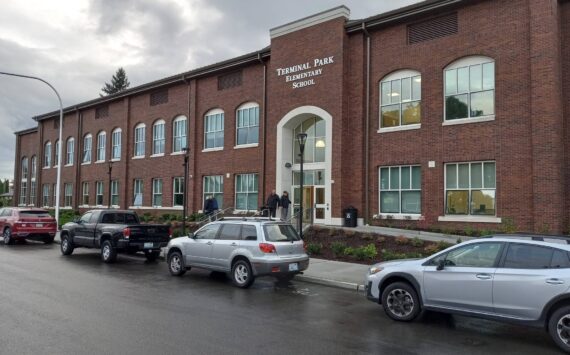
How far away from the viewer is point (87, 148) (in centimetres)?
3897

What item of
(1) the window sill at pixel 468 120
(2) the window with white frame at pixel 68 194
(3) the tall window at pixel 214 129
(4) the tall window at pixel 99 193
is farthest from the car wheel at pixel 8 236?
(2) the window with white frame at pixel 68 194

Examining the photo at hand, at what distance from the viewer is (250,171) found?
2575 centimetres

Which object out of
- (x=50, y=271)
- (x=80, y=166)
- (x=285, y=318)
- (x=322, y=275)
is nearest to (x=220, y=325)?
(x=285, y=318)

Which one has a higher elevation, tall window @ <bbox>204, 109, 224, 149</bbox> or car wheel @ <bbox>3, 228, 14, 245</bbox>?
tall window @ <bbox>204, 109, 224, 149</bbox>

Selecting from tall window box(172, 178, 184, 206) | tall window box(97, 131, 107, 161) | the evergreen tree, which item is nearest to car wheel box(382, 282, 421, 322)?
tall window box(172, 178, 184, 206)

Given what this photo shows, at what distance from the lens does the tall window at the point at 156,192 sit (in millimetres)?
31203

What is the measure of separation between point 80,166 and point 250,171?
20.3 m

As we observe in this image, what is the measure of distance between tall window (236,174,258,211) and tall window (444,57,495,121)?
10.9 metres

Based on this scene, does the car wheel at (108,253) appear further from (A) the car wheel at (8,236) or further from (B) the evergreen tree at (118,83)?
(B) the evergreen tree at (118,83)

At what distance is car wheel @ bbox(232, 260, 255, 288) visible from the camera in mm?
10750

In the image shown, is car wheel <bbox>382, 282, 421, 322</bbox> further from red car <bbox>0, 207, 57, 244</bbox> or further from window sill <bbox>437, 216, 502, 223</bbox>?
red car <bbox>0, 207, 57, 244</bbox>

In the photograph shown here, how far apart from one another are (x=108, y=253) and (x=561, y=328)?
12.6m

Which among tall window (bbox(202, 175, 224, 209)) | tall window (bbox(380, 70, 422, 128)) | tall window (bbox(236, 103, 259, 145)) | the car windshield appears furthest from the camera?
tall window (bbox(202, 175, 224, 209))

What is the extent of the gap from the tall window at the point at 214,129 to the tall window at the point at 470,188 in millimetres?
13821
